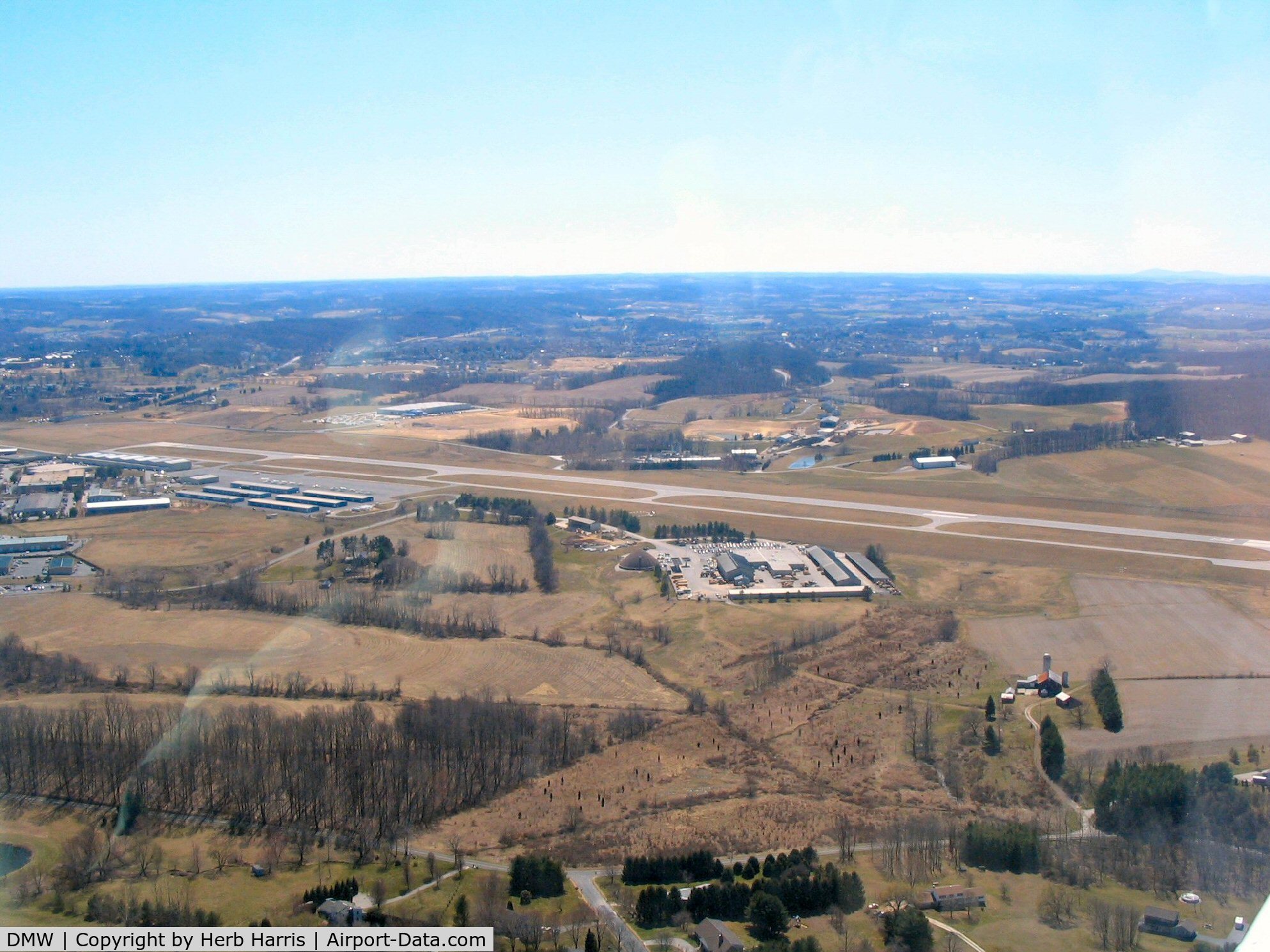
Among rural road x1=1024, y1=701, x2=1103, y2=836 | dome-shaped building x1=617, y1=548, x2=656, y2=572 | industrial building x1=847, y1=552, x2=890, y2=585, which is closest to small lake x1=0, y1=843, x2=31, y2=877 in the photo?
rural road x1=1024, y1=701, x2=1103, y2=836

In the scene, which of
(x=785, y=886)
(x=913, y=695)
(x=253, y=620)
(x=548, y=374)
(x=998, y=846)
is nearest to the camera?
(x=785, y=886)

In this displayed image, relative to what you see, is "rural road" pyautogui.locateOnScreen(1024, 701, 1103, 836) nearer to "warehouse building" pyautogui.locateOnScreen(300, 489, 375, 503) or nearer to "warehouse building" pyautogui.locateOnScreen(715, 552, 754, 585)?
"warehouse building" pyautogui.locateOnScreen(715, 552, 754, 585)

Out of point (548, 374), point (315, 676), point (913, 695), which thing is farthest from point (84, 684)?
point (548, 374)

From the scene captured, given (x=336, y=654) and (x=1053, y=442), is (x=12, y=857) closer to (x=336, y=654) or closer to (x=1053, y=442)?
(x=336, y=654)

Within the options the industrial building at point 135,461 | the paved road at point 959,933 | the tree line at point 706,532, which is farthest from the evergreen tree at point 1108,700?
the industrial building at point 135,461

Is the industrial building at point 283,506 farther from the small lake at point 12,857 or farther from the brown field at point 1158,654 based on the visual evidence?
the brown field at point 1158,654

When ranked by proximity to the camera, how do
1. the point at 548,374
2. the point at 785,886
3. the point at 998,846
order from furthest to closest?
1. the point at 548,374
2. the point at 998,846
3. the point at 785,886

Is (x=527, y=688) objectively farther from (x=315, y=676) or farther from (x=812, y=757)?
(x=812, y=757)

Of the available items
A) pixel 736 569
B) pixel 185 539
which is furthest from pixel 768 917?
pixel 185 539
